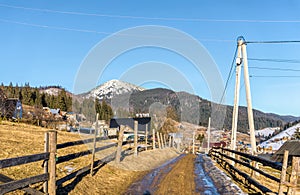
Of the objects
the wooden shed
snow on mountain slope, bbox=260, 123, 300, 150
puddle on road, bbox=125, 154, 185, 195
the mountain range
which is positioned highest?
the mountain range

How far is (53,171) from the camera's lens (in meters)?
7.28

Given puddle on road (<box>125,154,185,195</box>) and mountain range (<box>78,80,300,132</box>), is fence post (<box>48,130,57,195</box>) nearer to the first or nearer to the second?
puddle on road (<box>125,154,185,195</box>)

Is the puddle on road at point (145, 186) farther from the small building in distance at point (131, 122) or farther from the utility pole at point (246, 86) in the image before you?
the small building in distance at point (131, 122)

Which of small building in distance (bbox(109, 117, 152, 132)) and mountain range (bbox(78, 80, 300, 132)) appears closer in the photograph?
small building in distance (bbox(109, 117, 152, 132))

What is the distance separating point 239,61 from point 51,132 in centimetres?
1605

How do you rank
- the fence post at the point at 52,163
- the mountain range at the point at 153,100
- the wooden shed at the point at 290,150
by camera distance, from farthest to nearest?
the mountain range at the point at 153,100 → the wooden shed at the point at 290,150 → the fence post at the point at 52,163

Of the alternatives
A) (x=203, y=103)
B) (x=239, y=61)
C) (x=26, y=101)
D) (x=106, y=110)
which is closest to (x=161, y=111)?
(x=106, y=110)

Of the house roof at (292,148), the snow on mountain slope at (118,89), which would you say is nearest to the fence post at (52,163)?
the snow on mountain slope at (118,89)

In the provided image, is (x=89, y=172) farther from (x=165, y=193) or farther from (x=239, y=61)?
(x=239, y=61)

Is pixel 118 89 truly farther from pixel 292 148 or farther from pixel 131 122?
pixel 292 148

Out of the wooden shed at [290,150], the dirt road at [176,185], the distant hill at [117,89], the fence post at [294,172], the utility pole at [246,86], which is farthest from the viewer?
the distant hill at [117,89]

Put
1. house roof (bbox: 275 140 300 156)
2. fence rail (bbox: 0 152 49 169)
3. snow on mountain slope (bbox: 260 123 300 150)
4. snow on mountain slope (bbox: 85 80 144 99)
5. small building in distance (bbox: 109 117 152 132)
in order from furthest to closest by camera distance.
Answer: snow on mountain slope (bbox: 260 123 300 150) < snow on mountain slope (bbox: 85 80 144 99) < small building in distance (bbox: 109 117 152 132) < house roof (bbox: 275 140 300 156) < fence rail (bbox: 0 152 49 169)

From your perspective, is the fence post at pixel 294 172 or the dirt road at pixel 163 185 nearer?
the fence post at pixel 294 172

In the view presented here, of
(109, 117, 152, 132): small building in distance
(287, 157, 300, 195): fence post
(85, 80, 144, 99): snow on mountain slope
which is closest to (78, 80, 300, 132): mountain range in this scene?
(85, 80, 144, 99): snow on mountain slope
